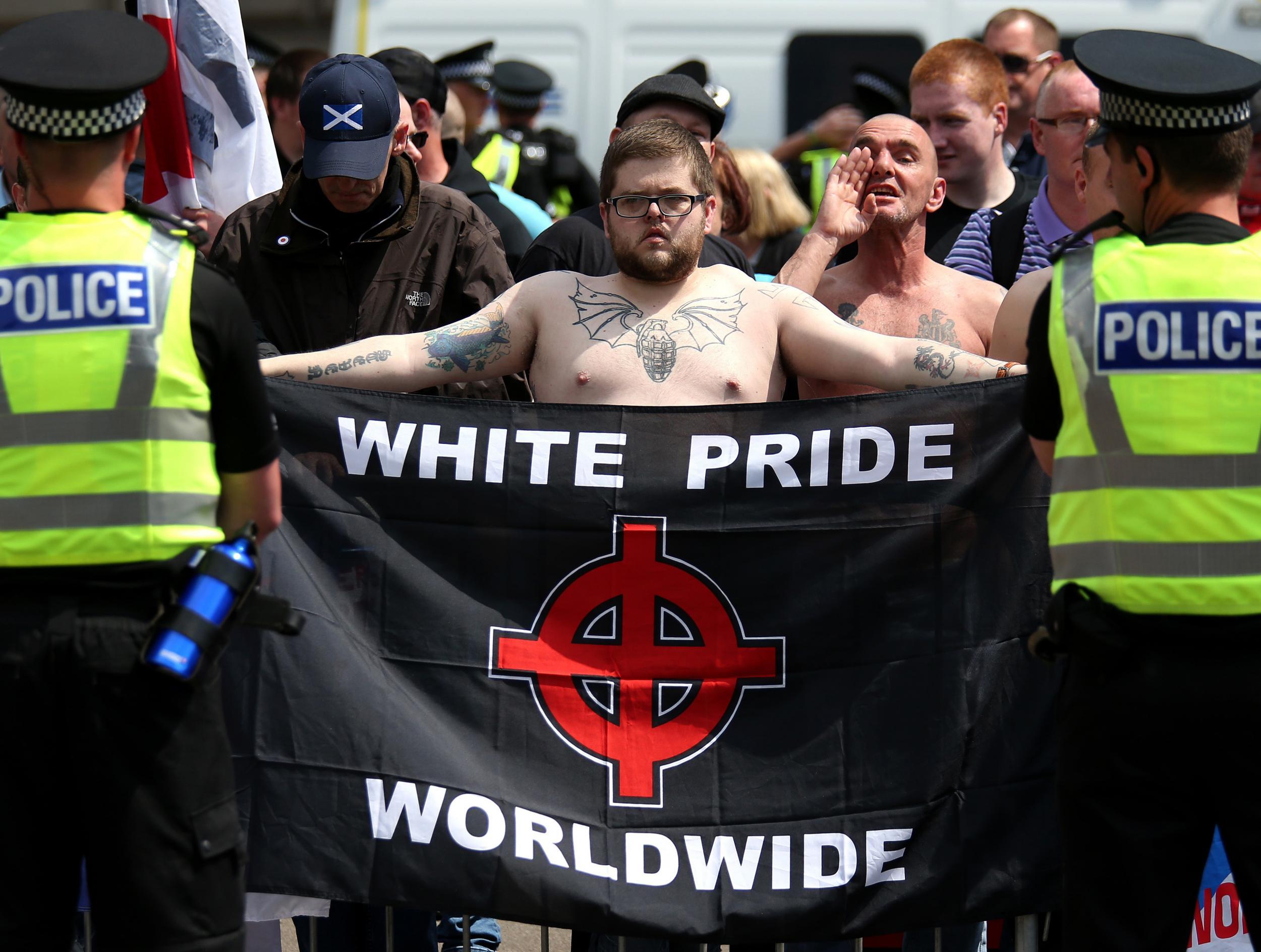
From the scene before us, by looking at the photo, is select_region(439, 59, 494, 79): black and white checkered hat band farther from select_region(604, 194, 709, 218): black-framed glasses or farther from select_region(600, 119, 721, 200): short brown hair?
select_region(604, 194, 709, 218): black-framed glasses

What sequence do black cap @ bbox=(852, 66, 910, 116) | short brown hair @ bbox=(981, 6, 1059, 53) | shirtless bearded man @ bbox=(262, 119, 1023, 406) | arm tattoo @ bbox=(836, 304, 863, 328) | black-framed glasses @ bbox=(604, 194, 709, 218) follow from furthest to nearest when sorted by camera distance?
black cap @ bbox=(852, 66, 910, 116) < short brown hair @ bbox=(981, 6, 1059, 53) < arm tattoo @ bbox=(836, 304, 863, 328) < black-framed glasses @ bbox=(604, 194, 709, 218) < shirtless bearded man @ bbox=(262, 119, 1023, 406)

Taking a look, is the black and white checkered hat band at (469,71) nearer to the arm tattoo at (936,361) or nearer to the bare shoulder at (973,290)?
the bare shoulder at (973,290)

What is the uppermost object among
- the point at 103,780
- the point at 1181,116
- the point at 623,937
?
the point at 1181,116

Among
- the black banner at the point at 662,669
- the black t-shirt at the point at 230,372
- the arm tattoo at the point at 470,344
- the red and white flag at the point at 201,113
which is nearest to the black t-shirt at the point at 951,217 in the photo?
the black banner at the point at 662,669

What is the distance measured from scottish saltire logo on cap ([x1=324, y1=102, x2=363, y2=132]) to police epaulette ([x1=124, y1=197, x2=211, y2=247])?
171 centimetres

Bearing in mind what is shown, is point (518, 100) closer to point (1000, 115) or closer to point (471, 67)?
point (471, 67)

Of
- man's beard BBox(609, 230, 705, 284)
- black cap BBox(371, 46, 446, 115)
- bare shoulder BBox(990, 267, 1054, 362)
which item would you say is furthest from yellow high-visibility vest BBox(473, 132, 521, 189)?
bare shoulder BBox(990, 267, 1054, 362)

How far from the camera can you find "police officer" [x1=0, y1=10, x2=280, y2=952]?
115 inches

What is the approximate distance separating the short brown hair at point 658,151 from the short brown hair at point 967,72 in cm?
192

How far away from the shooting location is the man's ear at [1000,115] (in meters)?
6.06

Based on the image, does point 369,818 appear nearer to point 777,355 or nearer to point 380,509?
point 380,509

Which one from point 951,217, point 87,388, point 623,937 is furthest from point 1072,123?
point 87,388

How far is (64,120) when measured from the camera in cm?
295

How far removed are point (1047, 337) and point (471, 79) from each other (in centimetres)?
596
